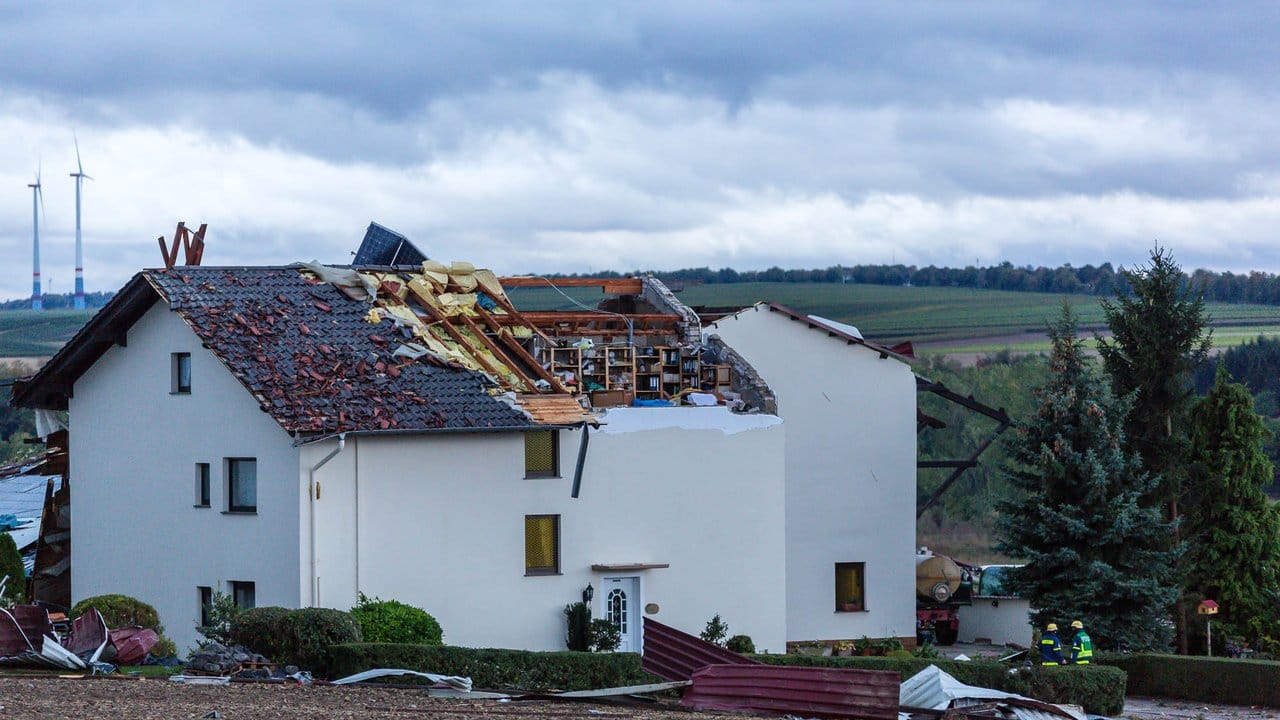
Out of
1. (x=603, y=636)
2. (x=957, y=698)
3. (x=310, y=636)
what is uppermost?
(x=310, y=636)

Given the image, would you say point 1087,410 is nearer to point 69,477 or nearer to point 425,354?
point 425,354

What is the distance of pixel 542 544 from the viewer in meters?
41.8

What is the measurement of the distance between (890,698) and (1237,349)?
90681mm

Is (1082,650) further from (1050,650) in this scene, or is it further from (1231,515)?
(1231,515)

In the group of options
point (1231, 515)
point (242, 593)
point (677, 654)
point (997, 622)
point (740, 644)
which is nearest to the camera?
point (677, 654)

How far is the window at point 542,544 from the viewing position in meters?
41.5

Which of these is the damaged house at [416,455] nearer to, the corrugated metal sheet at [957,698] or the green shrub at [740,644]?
the green shrub at [740,644]

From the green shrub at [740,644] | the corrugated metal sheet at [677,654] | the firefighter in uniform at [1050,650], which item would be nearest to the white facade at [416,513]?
the green shrub at [740,644]

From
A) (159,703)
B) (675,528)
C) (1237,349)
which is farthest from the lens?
(1237,349)

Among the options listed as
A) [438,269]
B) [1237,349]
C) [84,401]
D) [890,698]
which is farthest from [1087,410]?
[1237,349]

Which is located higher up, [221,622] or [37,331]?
[37,331]

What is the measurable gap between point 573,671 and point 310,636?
15.3ft

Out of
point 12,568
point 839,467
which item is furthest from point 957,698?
point 839,467

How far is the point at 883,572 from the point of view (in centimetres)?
5353
